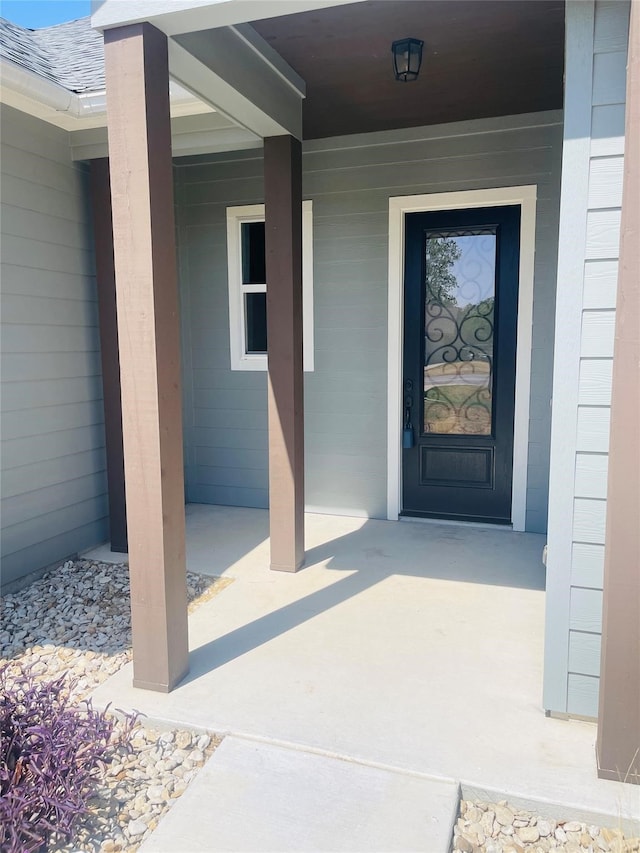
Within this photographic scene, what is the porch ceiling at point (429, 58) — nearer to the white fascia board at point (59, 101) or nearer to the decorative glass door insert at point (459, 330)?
the white fascia board at point (59, 101)

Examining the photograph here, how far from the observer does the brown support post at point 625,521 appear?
168 cm

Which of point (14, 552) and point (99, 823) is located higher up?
point (14, 552)

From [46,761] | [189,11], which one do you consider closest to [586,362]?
[189,11]

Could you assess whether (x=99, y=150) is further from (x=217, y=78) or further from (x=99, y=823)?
(x=99, y=823)

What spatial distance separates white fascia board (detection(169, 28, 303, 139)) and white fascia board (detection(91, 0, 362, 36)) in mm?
175

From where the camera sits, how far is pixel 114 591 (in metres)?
3.37

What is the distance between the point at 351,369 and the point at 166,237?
2.37 meters

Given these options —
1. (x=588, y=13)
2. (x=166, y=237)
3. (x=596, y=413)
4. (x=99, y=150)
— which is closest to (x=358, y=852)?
(x=596, y=413)

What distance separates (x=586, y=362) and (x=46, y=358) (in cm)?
304

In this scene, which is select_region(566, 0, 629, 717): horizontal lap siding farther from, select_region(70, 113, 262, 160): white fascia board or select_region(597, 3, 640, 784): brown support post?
select_region(70, 113, 262, 160): white fascia board

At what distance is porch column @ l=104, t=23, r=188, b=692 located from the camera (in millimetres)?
2059

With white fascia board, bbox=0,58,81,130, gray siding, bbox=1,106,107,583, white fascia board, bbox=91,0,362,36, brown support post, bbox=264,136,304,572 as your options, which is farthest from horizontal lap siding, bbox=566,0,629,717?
gray siding, bbox=1,106,107,583

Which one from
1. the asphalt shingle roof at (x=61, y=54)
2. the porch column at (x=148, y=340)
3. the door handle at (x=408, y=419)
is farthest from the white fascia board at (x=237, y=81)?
the door handle at (x=408, y=419)

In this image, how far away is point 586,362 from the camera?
6.31 feet
